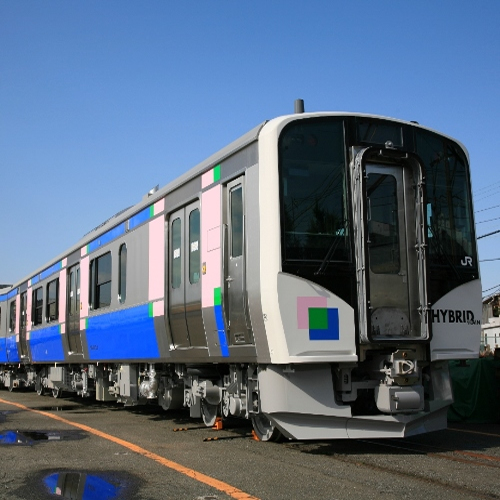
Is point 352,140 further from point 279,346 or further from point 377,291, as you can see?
point 279,346

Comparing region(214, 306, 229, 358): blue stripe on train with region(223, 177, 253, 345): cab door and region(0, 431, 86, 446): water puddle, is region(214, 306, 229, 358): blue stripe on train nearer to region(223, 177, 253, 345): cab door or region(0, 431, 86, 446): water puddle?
region(223, 177, 253, 345): cab door

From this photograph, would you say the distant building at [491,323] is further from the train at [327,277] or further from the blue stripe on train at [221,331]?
the blue stripe on train at [221,331]

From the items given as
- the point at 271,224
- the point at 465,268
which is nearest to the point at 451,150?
the point at 465,268

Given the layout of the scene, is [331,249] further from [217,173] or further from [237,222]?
[217,173]

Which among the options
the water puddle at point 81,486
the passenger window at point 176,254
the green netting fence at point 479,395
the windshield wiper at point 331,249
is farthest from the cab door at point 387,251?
the green netting fence at point 479,395

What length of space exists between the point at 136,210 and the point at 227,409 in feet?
13.6

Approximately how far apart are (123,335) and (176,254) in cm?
251

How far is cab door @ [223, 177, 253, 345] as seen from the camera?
8.02 m

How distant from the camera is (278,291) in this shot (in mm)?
7305

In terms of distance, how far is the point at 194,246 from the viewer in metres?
9.42

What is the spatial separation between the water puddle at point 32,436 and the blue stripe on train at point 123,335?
156cm

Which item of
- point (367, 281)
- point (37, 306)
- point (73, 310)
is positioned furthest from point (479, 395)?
point (37, 306)

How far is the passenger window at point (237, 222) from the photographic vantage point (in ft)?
27.0

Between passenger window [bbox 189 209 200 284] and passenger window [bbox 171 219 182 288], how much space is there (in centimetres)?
36
